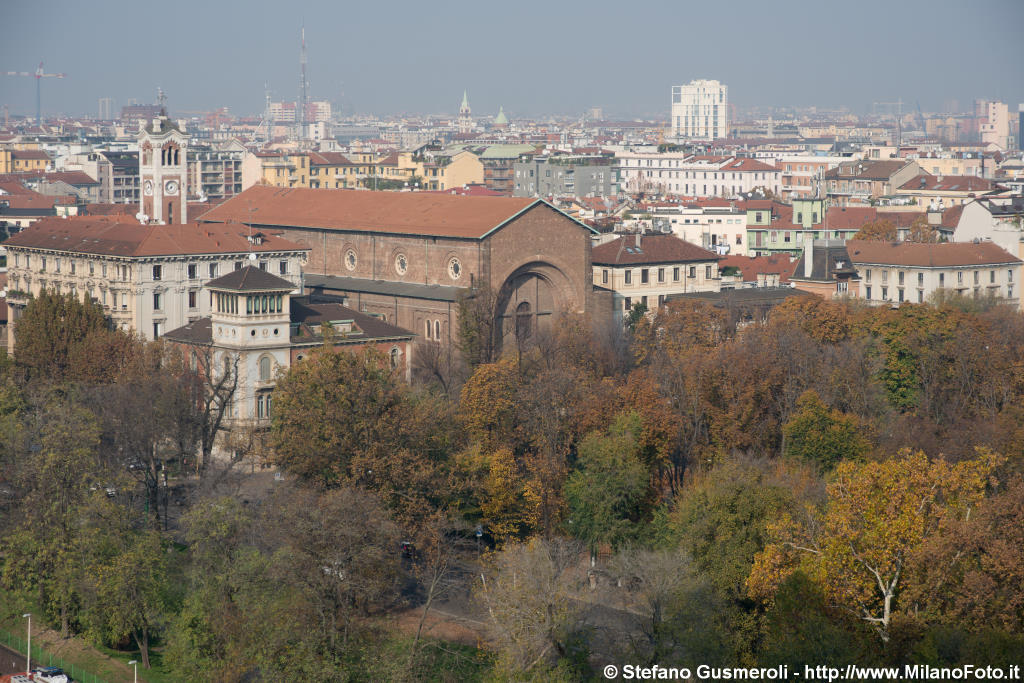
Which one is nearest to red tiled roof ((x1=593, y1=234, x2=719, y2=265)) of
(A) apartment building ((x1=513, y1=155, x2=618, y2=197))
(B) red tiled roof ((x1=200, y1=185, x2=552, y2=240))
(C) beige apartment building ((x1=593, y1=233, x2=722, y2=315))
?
(C) beige apartment building ((x1=593, y1=233, x2=722, y2=315))

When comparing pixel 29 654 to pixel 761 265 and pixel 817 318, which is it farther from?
pixel 761 265

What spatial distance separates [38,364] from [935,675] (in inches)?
1527

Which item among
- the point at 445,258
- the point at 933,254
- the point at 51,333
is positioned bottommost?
the point at 51,333

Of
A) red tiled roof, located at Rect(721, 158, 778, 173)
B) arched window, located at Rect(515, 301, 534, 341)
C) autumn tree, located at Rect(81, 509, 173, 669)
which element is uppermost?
red tiled roof, located at Rect(721, 158, 778, 173)

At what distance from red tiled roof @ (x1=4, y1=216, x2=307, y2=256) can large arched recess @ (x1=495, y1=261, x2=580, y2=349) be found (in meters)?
9.58

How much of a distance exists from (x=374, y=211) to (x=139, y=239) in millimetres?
13502

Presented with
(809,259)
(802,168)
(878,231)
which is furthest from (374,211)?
(802,168)

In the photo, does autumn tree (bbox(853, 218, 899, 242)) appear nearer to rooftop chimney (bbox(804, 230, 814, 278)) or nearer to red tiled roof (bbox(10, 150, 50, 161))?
rooftop chimney (bbox(804, 230, 814, 278))

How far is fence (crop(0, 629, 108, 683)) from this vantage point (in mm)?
41231

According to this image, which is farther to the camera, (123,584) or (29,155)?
(29,155)

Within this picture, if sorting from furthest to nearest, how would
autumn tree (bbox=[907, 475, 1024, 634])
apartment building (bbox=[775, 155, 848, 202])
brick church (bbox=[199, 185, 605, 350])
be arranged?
apartment building (bbox=[775, 155, 848, 202])
brick church (bbox=[199, 185, 605, 350])
autumn tree (bbox=[907, 475, 1024, 634])

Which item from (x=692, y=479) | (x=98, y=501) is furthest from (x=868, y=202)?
(x=98, y=501)

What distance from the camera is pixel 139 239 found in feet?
226

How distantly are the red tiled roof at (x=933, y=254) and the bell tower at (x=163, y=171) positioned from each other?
32.6m
